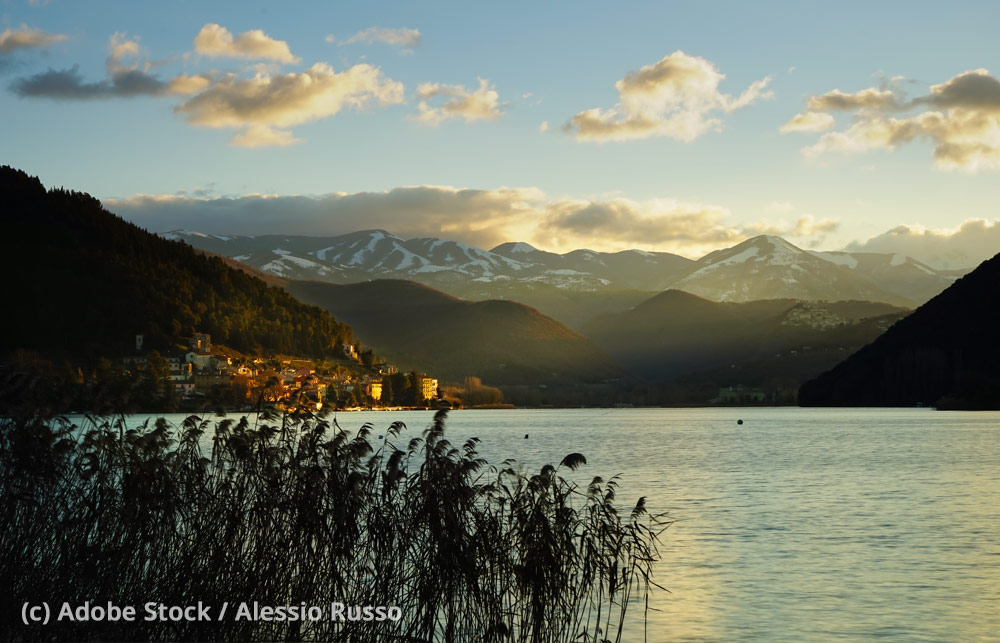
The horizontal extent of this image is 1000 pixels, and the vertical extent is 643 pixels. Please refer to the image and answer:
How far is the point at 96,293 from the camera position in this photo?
165 meters

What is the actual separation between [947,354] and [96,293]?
490ft

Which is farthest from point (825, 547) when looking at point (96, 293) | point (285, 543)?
point (96, 293)

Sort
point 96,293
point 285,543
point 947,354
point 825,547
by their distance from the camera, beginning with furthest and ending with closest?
1. point 947,354
2. point 96,293
3. point 825,547
4. point 285,543

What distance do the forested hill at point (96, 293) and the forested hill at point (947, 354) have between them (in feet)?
381

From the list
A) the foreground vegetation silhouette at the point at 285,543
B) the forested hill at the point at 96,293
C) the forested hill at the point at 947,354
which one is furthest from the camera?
the forested hill at the point at 947,354

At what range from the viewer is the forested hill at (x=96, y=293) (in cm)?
15400

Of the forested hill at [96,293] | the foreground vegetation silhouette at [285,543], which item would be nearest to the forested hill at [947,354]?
the forested hill at [96,293]

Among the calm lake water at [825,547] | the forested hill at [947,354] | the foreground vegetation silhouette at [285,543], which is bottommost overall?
the calm lake water at [825,547]

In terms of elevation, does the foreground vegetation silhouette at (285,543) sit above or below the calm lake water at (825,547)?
above

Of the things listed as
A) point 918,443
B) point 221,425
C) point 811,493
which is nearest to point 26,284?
point 918,443

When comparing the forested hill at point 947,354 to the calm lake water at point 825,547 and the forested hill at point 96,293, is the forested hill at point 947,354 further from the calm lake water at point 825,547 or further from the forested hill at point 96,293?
the forested hill at point 96,293

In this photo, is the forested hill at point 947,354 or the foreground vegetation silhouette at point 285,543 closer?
the foreground vegetation silhouette at point 285,543

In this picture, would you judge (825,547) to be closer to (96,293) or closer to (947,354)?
(96,293)

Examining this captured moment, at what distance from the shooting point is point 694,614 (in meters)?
20.3
